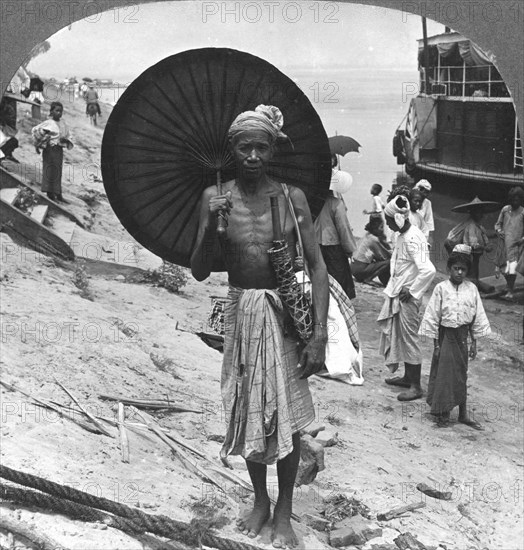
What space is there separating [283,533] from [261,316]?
1.05 metres

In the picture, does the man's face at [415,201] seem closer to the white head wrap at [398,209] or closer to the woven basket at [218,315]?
the white head wrap at [398,209]

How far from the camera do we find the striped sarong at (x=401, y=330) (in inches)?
286

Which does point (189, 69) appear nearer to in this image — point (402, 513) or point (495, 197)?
point (402, 513)

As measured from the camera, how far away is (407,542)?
4594 millimetres

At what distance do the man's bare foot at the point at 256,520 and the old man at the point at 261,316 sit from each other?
291 mm

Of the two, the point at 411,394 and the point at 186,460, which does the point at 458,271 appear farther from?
the point at 186,460

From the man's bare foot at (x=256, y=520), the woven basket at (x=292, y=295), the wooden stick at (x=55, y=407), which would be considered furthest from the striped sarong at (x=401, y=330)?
the woven basket at (x=292, y=295)

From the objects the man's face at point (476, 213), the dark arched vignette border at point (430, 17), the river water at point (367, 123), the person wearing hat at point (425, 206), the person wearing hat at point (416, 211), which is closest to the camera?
the dark arched vignette border at point (430, 17)

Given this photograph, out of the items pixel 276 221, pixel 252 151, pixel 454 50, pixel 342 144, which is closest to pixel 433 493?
pixel 276 221

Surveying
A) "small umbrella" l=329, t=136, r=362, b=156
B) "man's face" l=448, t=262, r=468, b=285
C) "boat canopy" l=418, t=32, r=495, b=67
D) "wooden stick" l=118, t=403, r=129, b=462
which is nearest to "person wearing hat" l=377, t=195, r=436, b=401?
"man's face" l=448, t=262, r=468, b=285

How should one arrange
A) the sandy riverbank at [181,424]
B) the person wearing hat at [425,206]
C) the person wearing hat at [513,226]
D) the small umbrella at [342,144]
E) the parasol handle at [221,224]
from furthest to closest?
the person wearing hat at [513,226] < the person wearing hat at [425,206] < the small umbrella at [342,144] < the sandy riverbank at [181,424] < the parasol handle at [221,224]

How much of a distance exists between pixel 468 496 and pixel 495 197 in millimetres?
12457

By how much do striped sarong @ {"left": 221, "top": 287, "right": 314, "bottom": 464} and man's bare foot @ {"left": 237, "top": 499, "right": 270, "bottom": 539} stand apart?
34cm

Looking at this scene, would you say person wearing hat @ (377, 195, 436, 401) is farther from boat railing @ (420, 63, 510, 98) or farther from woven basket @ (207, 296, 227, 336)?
boat railing @ (420, 63, 510, 98)
